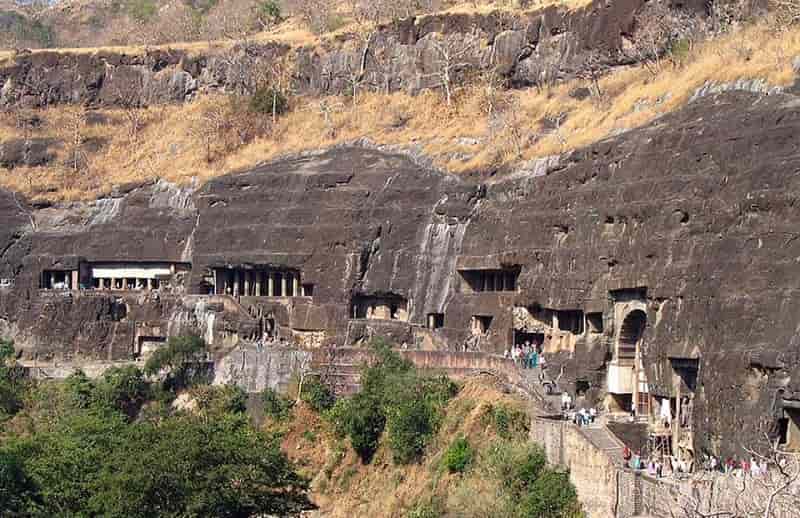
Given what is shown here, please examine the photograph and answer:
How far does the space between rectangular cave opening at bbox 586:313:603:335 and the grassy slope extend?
166 inches

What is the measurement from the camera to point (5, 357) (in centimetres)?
8169

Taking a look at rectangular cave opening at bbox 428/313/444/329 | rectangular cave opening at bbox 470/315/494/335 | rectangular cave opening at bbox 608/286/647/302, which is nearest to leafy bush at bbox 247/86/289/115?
rectangular cave opening at bbox 428/313/444/329

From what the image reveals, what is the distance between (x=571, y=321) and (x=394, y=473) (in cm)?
902

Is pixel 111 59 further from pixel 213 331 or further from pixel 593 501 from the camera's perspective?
pixel 593 501

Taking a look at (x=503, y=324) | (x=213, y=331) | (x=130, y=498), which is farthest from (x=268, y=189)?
(x=130, y=498)

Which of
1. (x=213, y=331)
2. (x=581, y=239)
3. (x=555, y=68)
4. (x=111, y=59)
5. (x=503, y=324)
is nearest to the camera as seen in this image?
(x=581, y=239)

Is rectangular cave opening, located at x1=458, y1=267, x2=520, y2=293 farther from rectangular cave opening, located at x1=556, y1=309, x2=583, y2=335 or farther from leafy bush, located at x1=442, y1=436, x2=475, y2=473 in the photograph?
leafy bush, located at x1=442, y1=436, x2=475, y2=473

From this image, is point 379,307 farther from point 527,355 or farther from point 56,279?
point 56,279

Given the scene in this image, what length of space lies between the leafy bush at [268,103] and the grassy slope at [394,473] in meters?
35.3

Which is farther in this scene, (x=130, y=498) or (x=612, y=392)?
(x=612, y=392)

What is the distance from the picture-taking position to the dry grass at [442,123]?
6906 cm

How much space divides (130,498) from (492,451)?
40.2ft

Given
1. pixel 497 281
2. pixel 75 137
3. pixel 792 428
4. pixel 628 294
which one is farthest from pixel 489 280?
pixel 75 137

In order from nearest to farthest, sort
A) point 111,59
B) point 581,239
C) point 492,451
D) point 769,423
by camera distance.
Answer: point 769,423
point 492,451
point 581,239
point 111,59
